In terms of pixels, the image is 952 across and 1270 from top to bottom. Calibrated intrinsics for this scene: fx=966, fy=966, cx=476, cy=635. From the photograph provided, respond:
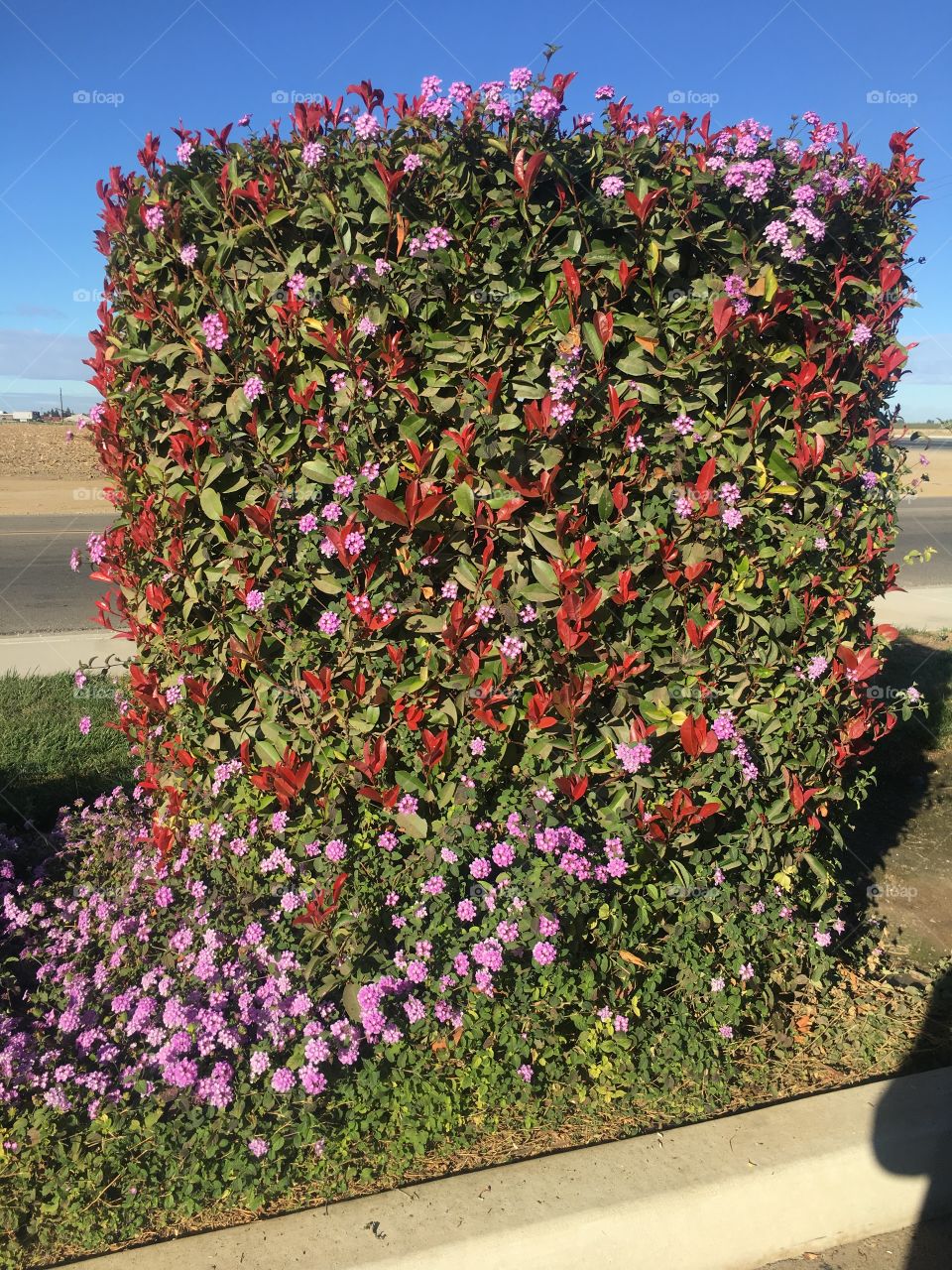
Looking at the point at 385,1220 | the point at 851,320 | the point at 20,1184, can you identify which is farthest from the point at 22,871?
the point at 851,320

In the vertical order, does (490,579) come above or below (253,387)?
below

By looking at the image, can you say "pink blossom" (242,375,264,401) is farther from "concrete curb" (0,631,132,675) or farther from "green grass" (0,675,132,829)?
"concrete curb" (0,631,132,675)

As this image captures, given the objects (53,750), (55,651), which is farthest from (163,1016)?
(55,651)

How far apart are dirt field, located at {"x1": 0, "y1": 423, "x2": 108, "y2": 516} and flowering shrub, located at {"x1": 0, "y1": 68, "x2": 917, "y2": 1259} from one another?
12950mm

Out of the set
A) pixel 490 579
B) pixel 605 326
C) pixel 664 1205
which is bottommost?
pixel 664 1205

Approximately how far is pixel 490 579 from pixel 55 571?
10.7 meters

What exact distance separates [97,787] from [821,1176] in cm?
352

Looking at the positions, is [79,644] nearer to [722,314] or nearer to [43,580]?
[43,580]

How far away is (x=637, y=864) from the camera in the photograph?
3.05 m

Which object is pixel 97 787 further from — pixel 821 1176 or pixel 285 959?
pixel 821 1176

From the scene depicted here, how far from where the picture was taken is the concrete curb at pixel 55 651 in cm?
665

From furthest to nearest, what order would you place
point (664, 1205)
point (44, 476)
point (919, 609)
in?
point (44, 476) → point (919, 609) → point (664, 1205)

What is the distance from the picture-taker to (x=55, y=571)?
39.7 feet

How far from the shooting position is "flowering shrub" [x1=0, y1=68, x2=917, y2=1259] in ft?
8.95
